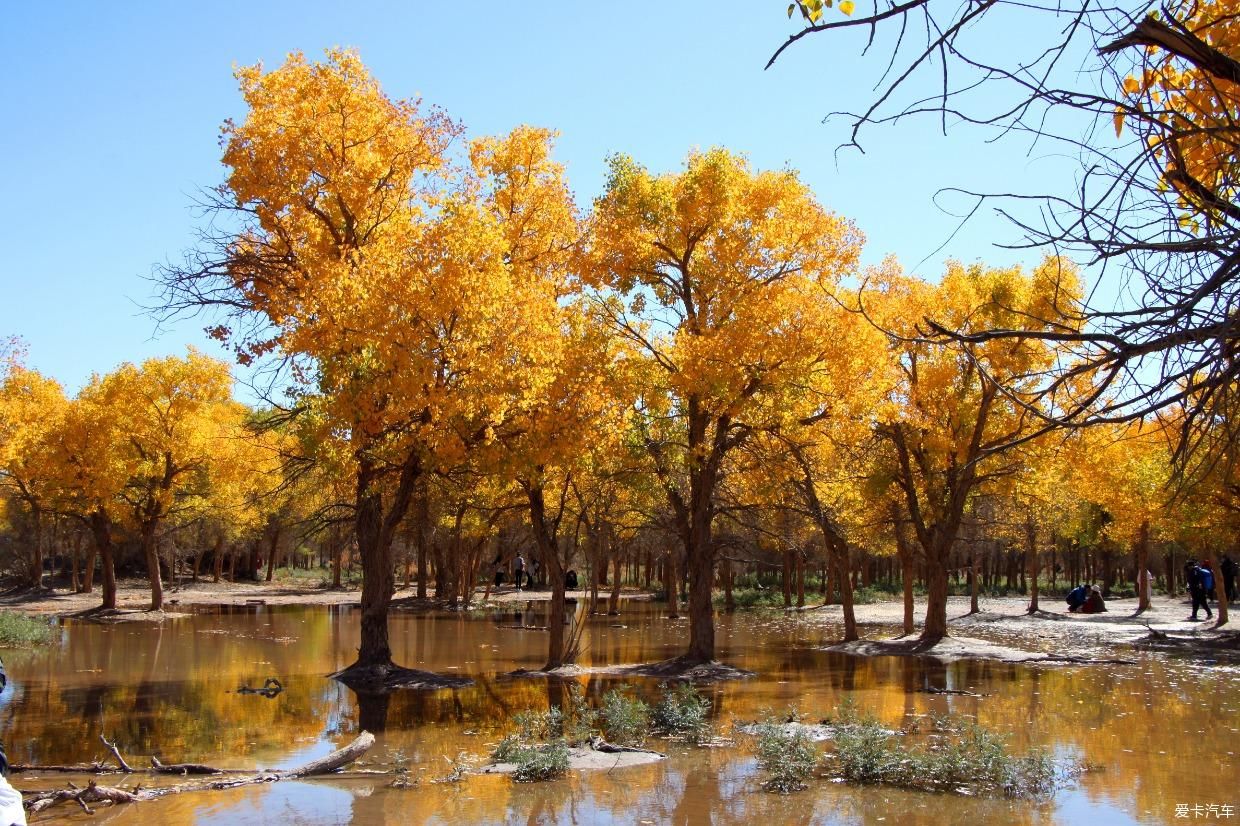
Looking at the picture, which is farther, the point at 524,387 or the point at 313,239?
the point at 313,239

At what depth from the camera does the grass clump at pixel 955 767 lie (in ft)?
32.7

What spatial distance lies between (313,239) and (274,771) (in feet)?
37.5

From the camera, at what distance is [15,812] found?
16.2 feet

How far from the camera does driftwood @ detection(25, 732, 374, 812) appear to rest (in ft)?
30.3

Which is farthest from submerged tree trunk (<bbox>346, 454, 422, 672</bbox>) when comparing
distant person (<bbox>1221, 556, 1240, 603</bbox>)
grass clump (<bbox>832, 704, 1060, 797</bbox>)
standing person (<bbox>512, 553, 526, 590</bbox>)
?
standing person (<bbox>512, 553, 526, 590</bbox>)

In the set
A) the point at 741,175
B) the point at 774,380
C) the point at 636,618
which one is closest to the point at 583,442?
the point at 774,380

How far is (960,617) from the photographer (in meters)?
39.2

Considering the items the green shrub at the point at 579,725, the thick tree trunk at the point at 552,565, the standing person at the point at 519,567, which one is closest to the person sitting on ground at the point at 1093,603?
the thick tree trunk at the point at 552,565

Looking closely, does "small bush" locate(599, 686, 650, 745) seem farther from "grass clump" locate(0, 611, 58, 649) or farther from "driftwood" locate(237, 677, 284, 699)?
"grass clump" locate(0, 611, 58, 649)

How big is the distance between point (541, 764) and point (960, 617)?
32.0 metres

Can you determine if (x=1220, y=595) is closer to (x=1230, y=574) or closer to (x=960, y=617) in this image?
(x=960, y=617)

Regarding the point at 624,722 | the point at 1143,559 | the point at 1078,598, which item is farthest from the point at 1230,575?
the point at 624,722

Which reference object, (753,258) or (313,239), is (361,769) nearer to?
(313,239)

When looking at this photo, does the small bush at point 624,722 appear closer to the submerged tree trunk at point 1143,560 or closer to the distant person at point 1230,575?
the submerged tree trunk at point 1143,560
